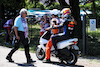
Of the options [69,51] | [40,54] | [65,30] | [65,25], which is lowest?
[40,54]

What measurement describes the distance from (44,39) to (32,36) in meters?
7.25

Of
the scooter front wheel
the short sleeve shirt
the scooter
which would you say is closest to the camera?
the scooter

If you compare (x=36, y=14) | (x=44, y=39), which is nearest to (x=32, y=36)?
(x=44, y=39)

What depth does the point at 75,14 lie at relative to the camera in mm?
14188

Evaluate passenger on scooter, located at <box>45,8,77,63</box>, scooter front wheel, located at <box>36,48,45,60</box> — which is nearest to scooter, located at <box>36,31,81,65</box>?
passenger on scooter, located at <box>45,8,77,63</box>

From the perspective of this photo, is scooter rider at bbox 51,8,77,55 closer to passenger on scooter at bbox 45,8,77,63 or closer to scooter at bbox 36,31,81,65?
passenger on scooter at bbox 45,8,77,63

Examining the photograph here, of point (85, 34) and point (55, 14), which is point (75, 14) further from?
point (55, 14)

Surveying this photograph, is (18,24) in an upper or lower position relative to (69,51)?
upper

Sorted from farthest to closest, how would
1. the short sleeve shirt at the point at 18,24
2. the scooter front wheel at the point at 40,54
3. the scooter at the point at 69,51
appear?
the scooter front wheel at the point at 40,54 < the short sleeve shirt at the point at 18,24 < the scooter at the point at 69,51

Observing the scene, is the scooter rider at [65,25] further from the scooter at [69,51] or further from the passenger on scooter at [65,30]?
the scooter at [69,51]

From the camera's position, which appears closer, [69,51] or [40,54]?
[69,51]

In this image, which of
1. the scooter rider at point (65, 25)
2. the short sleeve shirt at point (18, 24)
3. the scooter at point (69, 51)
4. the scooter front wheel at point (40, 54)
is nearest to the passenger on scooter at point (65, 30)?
the scooter rider at point (65, 25)

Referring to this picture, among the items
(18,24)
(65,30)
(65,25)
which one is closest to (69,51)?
(65,30)

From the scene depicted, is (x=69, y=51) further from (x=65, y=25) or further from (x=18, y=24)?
(x=18, y=24)
